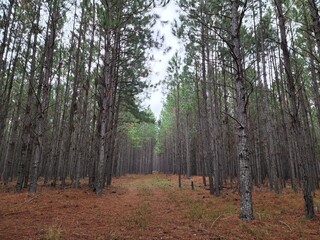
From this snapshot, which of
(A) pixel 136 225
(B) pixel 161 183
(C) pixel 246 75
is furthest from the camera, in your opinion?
Answer: (B) pixel 161 183

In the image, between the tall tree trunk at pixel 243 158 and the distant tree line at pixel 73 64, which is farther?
the distant tree line at pixel 73 64

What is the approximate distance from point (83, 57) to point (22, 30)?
3.56 metres

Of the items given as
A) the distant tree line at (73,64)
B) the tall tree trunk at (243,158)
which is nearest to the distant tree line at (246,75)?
the tall tree trunk at (243,158)

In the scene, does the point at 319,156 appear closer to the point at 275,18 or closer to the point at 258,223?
the point at 275,18

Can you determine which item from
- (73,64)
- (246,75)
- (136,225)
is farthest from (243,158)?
(73,64)

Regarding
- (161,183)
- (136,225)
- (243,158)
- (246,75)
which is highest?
(246,75)

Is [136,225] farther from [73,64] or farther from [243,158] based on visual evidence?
[73,64]

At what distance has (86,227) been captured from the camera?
194 inches

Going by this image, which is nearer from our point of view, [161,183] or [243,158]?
[243,158]

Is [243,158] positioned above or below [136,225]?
above

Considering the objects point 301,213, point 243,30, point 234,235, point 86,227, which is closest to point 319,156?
point 243,30

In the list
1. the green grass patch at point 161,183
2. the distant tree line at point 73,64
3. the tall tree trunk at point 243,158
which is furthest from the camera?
the green grass patch at point 161,183

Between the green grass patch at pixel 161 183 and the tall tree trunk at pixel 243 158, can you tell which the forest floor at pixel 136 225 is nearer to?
the tall tree trunk at pixel 243 158

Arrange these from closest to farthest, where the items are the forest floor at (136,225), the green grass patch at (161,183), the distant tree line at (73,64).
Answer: the forest floor at (136,225) → the distant tree line at (73,64) → the green grass patch at (161,183)
